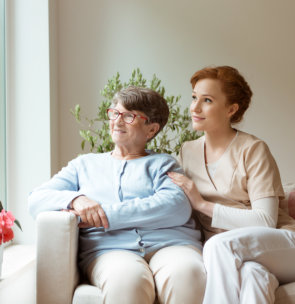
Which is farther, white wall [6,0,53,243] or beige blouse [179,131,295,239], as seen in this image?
white wall [6,0,53,243]

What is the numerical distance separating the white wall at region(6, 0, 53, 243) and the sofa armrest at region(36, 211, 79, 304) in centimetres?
175

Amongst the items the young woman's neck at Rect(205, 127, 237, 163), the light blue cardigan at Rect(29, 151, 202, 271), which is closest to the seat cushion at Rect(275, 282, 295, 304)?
the light blue cardigan at Rect(29, 151, 202, 271)

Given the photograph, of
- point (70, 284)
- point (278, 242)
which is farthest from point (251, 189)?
point (70, 284)

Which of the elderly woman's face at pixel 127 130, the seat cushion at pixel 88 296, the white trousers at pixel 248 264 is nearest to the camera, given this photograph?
the white trousers at pixel 248 264

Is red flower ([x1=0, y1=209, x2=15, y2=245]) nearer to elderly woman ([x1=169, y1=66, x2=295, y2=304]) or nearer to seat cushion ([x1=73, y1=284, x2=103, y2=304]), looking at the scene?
seat cushion ([x1=73, y1=284, x2=103, y2=304])

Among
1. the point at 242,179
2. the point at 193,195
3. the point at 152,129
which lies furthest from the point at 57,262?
the point at 242,179

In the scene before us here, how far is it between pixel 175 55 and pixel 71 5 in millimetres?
883

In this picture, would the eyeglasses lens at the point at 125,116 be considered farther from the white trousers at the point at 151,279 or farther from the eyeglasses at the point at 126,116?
the white trousers at the point at 151,279

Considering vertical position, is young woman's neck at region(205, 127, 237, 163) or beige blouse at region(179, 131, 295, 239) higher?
young woman's neck at region(205, 127, 237, 163)

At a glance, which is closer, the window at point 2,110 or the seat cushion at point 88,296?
the seat cushion at point 88,296

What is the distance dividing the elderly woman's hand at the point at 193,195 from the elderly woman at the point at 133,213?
0.10 feet

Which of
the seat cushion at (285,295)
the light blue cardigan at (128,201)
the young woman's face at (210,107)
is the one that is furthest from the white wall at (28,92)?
the seat cushion at (285,295)

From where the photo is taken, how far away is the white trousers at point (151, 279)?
1.82 m

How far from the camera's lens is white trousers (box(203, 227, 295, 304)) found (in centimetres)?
178
